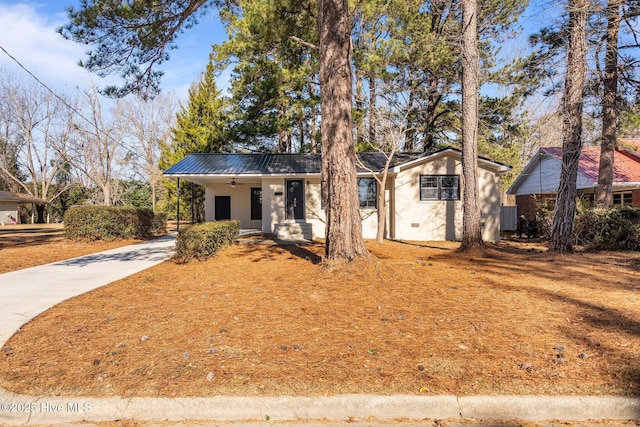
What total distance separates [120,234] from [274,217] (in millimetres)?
5922

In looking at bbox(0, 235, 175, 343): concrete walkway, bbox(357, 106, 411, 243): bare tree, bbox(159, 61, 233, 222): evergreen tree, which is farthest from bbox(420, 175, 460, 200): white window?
bbox(159, 61, 233, 222): evergreen tree

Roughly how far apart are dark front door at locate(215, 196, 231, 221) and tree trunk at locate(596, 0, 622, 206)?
49.9ft

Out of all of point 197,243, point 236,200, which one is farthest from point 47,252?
point 236,200

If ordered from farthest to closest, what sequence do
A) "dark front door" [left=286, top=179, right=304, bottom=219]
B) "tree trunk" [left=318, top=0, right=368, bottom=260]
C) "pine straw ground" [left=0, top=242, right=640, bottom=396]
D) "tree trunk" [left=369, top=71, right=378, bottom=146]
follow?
"dark front door" [left=286, top=179, right=304, bottom=219]
"tree trunk" [left=369, top=71, right=378, bottom=146]
"tree trunk" [left=318, top=0, right=368, bottom=260]
"pine straw ground" [left=0, top=242, right=640, bottom=396]

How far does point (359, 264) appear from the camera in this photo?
255 inches

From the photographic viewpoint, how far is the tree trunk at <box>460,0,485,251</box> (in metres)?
10.1

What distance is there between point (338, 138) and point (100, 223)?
10.9 metres

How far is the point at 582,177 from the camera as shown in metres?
18.9

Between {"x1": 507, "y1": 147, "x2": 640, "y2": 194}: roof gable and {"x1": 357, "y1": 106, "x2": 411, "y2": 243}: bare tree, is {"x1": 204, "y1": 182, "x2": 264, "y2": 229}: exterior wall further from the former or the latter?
{"x1": 507, "y1": 147, "x2": 640, "y2": 194}: roof gable

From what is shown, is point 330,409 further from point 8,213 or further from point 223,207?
point 8,213

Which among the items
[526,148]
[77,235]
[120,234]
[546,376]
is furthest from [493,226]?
[526,148]

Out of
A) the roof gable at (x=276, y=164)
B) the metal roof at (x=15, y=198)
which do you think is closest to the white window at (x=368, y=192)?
the roof gable at (x=276, y=164)

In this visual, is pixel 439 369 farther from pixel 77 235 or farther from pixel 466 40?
pixel 77 235

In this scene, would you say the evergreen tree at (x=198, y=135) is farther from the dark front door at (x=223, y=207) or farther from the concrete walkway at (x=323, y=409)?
the concrete walkway at (x=323, y=409)
